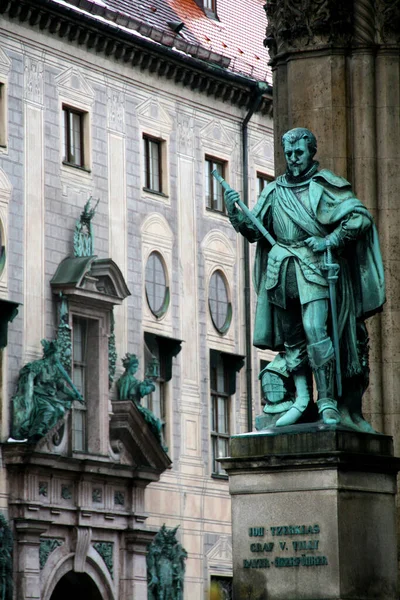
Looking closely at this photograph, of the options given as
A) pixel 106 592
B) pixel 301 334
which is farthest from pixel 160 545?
pixel 301 334

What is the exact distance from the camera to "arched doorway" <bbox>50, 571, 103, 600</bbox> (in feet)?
144

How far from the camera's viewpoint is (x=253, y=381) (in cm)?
4975

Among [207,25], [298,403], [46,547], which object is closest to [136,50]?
[207,25]

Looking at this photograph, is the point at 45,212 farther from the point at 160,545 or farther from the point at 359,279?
the point at 359,279

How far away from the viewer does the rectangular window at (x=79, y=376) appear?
43844 millimetres

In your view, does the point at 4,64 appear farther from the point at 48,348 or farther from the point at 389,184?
the point at 389,184

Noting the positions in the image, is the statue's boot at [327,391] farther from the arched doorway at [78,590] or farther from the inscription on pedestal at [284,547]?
the arched doorway at [78,590]

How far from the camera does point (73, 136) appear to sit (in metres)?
45.1

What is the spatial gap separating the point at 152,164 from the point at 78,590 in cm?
935

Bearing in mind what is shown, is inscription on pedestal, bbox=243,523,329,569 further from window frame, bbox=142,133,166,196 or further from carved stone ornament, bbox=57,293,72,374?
window frame, bbox=142,133,166,196

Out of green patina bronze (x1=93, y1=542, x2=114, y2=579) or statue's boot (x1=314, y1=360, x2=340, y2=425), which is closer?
statue's boot (x1=314, y1=360, x2=340, y2=425)

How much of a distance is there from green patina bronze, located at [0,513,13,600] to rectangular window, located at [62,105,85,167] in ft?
25.0

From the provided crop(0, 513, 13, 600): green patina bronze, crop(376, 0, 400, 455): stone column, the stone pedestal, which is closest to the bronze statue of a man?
the stone pedestal

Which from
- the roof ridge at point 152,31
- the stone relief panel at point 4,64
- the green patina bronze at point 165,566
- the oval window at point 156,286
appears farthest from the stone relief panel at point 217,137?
the green patina bronze at point 165,566
